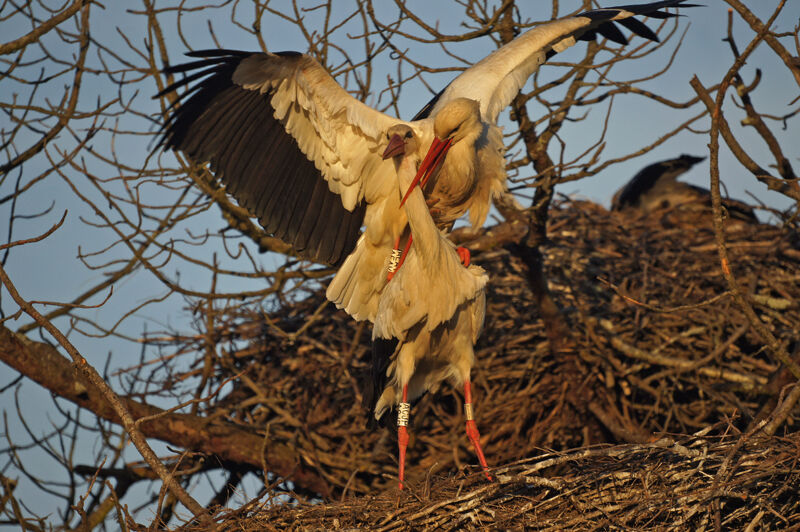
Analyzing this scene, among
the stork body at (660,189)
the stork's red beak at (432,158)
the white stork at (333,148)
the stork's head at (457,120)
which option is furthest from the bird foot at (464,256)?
the stork body at (660,189)

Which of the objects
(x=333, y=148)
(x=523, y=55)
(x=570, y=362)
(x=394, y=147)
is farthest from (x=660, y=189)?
(x=394, y=147)

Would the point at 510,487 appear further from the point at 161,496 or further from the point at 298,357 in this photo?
the point at 298,357

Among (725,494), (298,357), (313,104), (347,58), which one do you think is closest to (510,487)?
(725,494)

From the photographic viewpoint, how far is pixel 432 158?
14.1 feet

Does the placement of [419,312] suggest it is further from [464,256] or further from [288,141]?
[288,141]

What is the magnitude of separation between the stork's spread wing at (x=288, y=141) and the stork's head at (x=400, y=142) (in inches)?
3.6

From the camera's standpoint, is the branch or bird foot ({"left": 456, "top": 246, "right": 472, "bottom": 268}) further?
the branch

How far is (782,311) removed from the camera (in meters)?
6.12

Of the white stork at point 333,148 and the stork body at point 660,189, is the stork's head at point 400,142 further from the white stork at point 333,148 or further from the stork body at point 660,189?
the stork body at point 660,189

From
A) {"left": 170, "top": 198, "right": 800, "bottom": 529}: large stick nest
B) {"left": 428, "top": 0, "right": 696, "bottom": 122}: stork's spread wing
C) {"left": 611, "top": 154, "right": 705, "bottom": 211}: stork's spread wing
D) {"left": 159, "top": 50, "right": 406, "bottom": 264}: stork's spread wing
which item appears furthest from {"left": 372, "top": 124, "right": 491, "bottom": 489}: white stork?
{"left": 611, "top": 154, "right": 705, "bottom": 211}: stork's spread wing

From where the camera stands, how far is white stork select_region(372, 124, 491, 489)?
424 cm

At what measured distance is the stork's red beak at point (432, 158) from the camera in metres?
4.25

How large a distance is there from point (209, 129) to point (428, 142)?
1184 millimetres

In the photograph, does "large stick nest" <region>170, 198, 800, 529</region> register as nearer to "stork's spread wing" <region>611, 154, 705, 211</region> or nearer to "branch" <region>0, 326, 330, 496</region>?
"branch" <region>0, 326, 330, 496</region>
